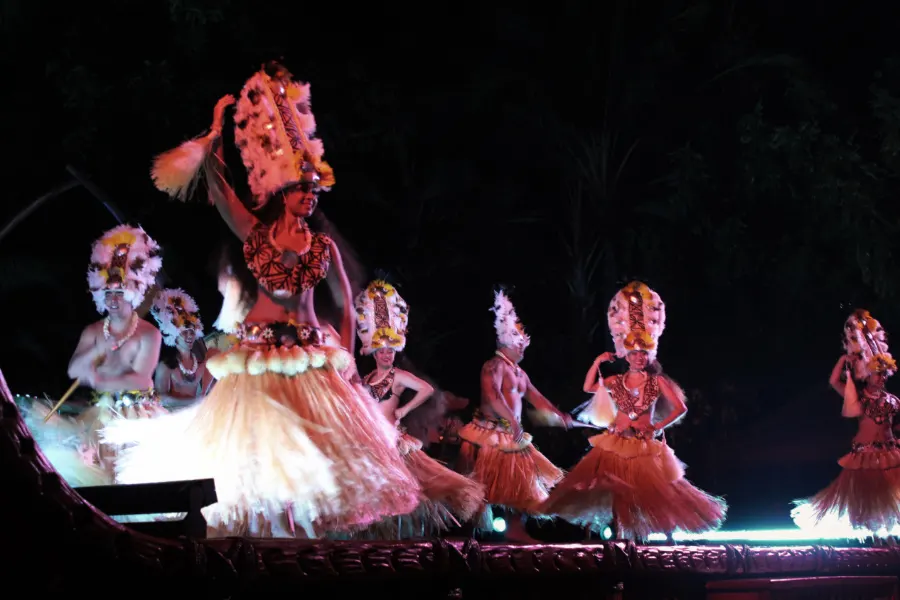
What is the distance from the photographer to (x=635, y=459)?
6422mm

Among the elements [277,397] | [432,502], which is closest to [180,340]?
[432,502]

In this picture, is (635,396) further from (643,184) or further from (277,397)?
(643,184)

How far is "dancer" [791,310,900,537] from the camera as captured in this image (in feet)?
26.0

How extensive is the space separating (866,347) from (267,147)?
6.24 metres

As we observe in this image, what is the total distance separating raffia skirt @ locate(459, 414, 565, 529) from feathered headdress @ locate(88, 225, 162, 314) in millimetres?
3027

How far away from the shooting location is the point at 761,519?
35.1 ft

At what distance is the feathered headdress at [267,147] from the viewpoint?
4.22m

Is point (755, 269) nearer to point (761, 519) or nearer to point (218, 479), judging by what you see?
point (761, 519)

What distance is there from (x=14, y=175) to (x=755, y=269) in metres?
8.87

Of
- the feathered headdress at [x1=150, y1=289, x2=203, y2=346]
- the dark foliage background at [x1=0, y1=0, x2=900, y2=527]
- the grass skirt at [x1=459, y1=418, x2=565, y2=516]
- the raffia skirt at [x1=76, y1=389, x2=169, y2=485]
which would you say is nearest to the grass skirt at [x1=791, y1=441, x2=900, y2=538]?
the grass skirt at [x1=459, y1=418, x2=565, y2=516]

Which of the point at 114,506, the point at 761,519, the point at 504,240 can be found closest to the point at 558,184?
the point at 504,240

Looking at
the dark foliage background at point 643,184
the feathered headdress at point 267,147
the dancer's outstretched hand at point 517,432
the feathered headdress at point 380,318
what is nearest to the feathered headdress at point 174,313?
the feathered headdress at point 380,318

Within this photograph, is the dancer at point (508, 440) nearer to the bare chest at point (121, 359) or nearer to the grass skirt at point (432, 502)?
the grass skirt at point (432, 502)

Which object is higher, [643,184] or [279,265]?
[643,184]
